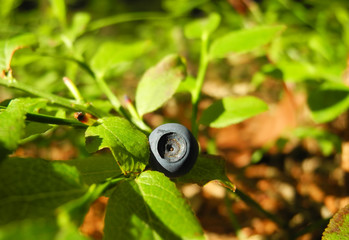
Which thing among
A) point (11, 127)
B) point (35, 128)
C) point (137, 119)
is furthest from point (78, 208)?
point (137, 119)

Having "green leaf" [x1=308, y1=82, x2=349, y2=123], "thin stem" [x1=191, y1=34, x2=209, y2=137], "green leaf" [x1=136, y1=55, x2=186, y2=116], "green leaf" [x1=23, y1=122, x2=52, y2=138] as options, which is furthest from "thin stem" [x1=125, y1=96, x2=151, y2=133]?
"green leaf" [x1=308, y1=82, x2=349, y2=123]

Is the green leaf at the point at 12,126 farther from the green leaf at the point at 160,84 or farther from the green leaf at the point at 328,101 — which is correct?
the green leaf at the point at 328,101

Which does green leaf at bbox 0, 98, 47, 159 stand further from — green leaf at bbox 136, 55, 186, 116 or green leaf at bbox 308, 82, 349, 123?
green leaf at bbox 308, 82, 349, 123

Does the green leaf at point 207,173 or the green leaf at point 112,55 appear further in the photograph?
the green leaf at point 112,55

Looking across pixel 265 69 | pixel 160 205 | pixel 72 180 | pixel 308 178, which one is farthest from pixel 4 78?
pixel 308 178

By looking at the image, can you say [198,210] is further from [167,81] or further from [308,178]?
[167,81]

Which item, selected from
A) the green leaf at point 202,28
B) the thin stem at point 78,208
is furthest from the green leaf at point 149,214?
the green leaf at point 202,28
